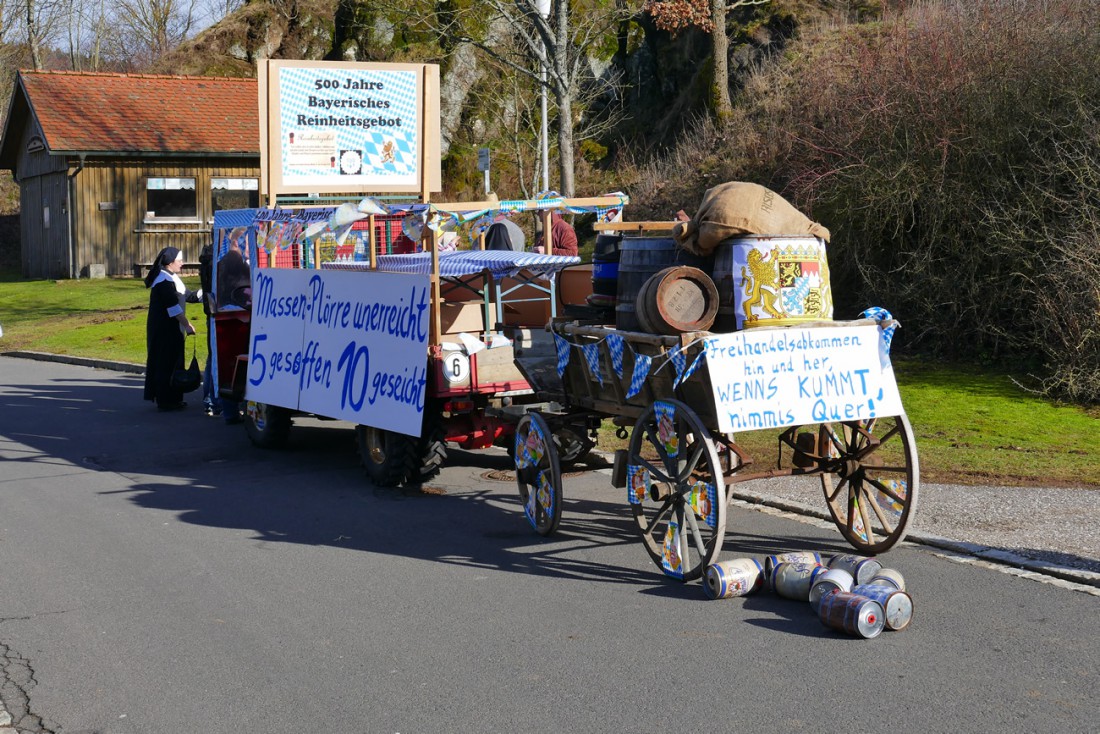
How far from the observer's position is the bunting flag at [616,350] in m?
7.35

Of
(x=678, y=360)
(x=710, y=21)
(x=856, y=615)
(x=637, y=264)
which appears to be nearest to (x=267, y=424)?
(x=637, y=264)

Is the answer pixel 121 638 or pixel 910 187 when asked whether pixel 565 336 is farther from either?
pixel 910 187

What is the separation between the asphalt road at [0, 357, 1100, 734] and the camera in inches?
203

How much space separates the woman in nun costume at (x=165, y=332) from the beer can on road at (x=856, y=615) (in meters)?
10.8

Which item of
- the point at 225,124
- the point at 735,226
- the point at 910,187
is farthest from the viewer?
the point at 225,124

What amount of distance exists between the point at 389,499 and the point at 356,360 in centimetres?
126

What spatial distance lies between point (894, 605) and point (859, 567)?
38cm

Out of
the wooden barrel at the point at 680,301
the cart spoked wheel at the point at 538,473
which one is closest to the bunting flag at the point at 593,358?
the cart spoked wheel at the point at 538,473

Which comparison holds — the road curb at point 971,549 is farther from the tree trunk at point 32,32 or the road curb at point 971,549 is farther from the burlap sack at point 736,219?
the tree trunk at point 32,32

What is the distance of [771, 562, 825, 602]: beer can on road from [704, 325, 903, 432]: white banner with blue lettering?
0.78 metres

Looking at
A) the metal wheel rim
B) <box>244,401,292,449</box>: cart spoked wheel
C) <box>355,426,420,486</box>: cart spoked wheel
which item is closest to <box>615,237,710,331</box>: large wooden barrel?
<box>355,426,420,486</box>: cart spoked wheel

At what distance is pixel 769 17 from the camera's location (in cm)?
2711

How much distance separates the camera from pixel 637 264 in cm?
735

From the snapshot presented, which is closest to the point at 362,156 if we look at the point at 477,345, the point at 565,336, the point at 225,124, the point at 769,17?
the point at 477,345
